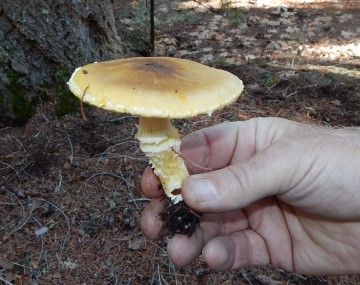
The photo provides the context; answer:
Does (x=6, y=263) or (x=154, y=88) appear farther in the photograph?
(x=6, y=263)

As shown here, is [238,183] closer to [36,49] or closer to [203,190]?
[203,190]

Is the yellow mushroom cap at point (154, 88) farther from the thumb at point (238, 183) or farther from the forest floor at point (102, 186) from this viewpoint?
the forest floor at point (102, 186)

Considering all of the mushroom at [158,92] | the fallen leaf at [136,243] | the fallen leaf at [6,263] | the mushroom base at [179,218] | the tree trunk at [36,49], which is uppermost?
the mushroom at [158,92]

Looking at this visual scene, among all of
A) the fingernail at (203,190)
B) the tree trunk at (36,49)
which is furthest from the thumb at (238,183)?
the tree trunk at (36,49)

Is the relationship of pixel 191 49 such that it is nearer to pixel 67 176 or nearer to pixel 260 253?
pixel 67 176

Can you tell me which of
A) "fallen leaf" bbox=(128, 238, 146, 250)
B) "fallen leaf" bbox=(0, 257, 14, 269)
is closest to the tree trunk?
"fallen leaf" bbox=(0, 257, 14, 269)

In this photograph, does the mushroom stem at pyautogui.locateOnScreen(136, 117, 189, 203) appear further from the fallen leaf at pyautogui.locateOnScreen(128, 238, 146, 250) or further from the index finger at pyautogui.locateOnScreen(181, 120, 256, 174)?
the fallen leaf at pyautogui.locateOnScreen(128, 238, 146, 250)

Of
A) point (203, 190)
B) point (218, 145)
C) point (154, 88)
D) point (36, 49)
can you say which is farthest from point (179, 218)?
point (36, 49)
